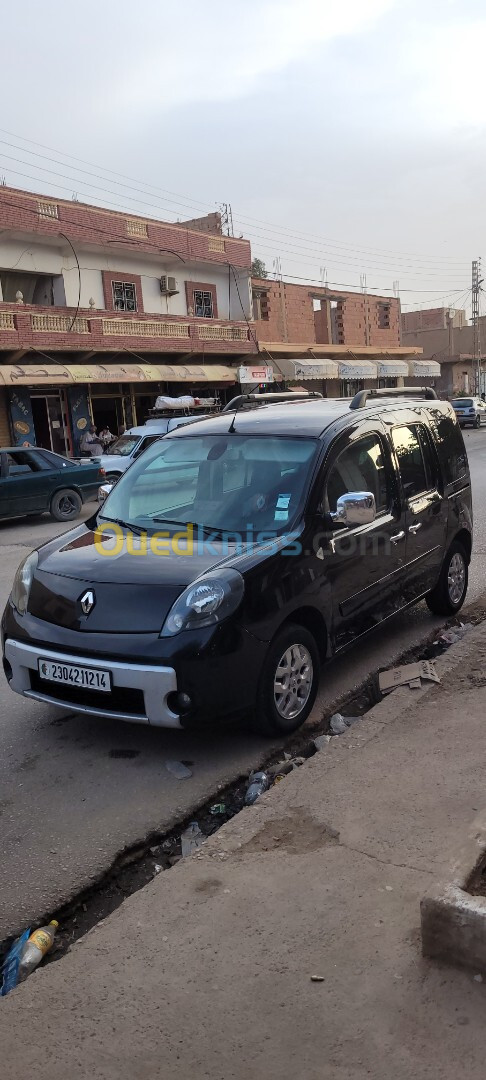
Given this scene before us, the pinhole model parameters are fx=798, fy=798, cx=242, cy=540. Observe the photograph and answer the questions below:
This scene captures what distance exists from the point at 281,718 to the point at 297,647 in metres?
0.38

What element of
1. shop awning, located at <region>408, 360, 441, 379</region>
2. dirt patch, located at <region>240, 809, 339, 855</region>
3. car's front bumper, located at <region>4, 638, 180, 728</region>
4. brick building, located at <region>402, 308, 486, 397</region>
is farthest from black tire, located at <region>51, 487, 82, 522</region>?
brick building, located at <region>402, 308, 486, 397</region>

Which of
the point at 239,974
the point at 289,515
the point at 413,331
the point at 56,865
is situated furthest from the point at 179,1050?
the point at 413,331

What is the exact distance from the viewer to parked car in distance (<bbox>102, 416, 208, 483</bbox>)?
16.9 meters

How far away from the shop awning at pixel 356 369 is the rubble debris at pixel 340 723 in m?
32.1

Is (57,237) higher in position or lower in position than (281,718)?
higher

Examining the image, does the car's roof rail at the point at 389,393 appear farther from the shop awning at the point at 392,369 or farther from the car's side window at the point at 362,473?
the shop awning at the point at 392,369

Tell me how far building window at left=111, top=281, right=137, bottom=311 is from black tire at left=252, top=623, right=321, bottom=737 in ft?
77.0

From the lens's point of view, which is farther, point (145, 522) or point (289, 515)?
point (145, 522)

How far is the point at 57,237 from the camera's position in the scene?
22.9m

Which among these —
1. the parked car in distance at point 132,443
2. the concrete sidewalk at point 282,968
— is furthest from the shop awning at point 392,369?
the concrete sidewalk at point 282,968

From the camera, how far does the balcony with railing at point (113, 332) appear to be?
21.7m

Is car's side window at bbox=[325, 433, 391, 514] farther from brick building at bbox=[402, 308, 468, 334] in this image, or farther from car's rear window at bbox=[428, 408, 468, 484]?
brick building at bbox=[402, 308, 468, 334]

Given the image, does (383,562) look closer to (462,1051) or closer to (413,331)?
(462,1051)

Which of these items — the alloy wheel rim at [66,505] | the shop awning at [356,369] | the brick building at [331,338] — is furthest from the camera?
the shop awning at [356,369]
